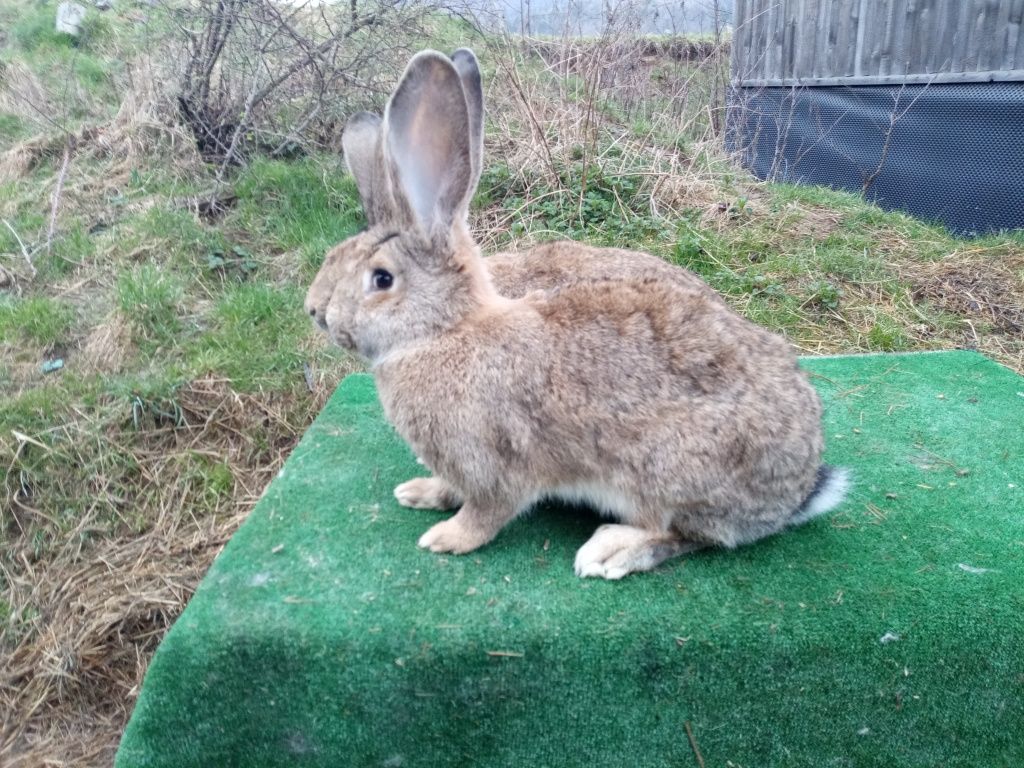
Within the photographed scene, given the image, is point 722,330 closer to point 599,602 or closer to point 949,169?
point 599,602

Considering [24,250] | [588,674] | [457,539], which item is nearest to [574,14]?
[24,250]

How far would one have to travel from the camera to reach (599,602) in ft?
6.25

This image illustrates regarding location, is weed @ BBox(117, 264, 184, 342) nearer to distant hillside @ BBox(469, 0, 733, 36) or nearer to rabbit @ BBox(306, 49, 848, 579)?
rabbit @ BBox(306, 49, 848, 579)

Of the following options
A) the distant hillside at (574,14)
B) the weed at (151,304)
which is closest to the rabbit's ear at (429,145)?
the weed at (151,304)

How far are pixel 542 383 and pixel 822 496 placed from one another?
2.98 ft

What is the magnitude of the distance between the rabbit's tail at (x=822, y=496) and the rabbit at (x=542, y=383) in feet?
0.26

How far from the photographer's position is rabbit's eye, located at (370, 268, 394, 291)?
1920 millimetres

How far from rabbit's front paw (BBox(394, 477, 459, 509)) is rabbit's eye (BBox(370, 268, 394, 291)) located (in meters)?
0.65

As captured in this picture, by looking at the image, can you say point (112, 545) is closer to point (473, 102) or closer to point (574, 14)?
point (473, 102)

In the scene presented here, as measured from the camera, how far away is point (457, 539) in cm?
207

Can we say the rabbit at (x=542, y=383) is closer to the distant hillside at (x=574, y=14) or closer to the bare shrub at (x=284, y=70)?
the distant hillside at (x=574, y=14)

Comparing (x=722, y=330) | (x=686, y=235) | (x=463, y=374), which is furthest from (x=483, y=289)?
(x=686, y=235)

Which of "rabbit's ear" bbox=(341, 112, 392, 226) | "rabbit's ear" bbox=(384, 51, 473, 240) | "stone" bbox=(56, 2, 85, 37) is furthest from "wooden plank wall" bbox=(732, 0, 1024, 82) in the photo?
"stone" bbox=(56, 2, 85, 37)

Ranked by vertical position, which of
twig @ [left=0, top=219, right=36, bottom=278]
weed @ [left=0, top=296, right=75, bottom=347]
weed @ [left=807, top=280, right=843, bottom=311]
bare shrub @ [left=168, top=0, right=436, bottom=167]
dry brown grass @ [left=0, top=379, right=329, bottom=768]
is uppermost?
bare shrub @ [left=168, top=0, right=436, bottom=167]
